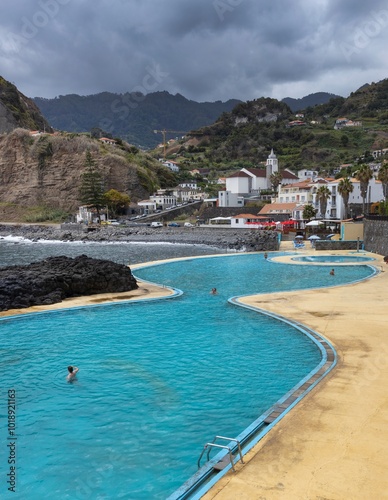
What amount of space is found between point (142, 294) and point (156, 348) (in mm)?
8684

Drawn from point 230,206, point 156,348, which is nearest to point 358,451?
point 156,348

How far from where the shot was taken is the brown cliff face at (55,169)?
337 feet

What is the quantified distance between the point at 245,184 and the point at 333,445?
8580cm

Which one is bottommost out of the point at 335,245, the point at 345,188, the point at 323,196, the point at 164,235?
the point at 335,245

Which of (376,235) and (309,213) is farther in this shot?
(309,213)

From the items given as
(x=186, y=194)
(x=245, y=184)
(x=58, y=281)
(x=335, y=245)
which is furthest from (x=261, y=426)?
(x=186, y=194)

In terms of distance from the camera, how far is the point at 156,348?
1428 cm

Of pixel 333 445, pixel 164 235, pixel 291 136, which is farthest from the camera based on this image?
pixel 291 136

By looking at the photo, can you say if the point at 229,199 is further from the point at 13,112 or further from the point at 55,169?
the point at 13,112

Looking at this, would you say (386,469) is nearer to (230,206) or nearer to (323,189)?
(323,189)

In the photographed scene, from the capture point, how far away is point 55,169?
10500cm

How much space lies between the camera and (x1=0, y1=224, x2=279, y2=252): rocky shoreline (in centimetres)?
5050

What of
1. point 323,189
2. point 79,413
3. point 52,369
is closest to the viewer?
point 79,413

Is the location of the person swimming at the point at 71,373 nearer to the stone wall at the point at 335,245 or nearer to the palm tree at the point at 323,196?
the stone wall at the point at 335,245
